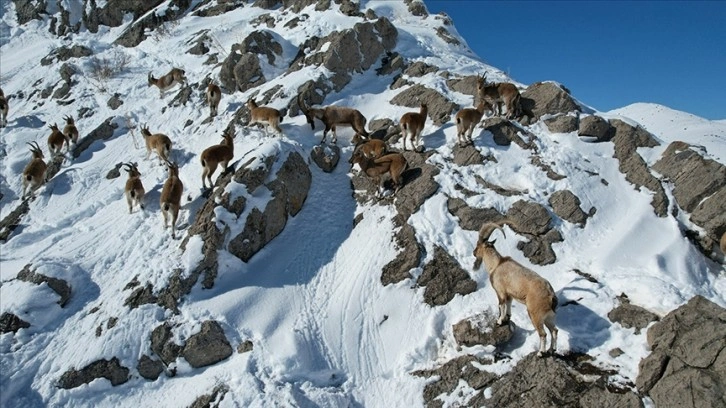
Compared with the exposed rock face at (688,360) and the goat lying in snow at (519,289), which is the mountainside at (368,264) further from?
the goat lying in snow at (519,289)

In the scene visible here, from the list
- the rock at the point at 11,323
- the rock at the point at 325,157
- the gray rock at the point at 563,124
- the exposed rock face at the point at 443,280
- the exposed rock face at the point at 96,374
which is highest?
the gray rock at the point at 563,124

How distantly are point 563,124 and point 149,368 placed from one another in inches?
502

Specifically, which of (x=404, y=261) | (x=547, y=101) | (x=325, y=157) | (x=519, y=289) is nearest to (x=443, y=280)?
(x=404, y=261)

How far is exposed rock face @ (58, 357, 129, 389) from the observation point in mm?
9445

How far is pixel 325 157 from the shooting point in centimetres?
1473

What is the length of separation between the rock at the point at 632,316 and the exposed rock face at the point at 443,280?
2.76m

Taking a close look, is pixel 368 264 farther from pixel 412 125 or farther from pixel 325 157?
pixel 412 125

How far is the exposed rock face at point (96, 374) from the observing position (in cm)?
945

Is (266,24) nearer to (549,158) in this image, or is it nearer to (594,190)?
(549,158)

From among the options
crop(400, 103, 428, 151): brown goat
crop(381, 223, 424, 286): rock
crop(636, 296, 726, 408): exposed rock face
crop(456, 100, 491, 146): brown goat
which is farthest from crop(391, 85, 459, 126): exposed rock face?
crop(636, 296, 726, 408): exposed rock face

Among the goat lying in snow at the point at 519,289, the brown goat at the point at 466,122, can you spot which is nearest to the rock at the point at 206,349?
the goat lying in snow at the point at 519,289

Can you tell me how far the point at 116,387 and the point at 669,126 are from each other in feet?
82.9

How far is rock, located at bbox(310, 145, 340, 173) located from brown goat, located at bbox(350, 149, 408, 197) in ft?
6.05

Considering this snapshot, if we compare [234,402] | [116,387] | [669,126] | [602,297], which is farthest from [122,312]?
[669,126]
